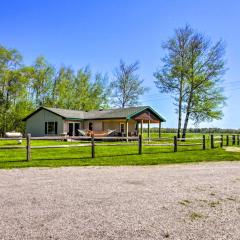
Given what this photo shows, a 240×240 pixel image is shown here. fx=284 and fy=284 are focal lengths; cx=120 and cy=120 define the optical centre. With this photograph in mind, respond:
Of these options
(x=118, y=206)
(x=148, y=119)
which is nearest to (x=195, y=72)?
(x=148, y=119)

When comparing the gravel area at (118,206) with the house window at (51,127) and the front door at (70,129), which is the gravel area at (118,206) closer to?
the house window at (51,127)

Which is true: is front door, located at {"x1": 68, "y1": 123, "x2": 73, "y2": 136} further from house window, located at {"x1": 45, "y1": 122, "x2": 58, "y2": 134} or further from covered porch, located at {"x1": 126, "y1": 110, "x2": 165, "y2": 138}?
covered porch, located at {"x1": 126, "y1": 110, "x2": 165, "y2": 138}

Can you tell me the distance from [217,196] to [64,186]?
3465 mm

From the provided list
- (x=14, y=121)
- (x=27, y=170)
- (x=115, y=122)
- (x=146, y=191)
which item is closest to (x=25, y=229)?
(x=146, y=191)

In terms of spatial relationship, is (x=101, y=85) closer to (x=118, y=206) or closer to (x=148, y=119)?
(x=148, y=119)

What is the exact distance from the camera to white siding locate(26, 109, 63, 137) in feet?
99.2

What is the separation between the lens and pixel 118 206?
16.8 feet

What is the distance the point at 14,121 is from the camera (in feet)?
131

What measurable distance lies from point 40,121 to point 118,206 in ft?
91.9

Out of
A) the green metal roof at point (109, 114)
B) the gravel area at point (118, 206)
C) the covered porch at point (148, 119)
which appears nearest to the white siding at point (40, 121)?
the green metal roof at point (109, 114)

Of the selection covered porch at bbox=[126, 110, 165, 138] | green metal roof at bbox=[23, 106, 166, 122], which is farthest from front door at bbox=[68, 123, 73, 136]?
covered porch at bbox=[126, 110, 165, 138]

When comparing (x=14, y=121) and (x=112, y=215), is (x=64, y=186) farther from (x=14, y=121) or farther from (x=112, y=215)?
(x=14, y=121)

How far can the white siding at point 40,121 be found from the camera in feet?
99.2

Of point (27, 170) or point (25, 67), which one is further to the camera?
point (25, 67)
